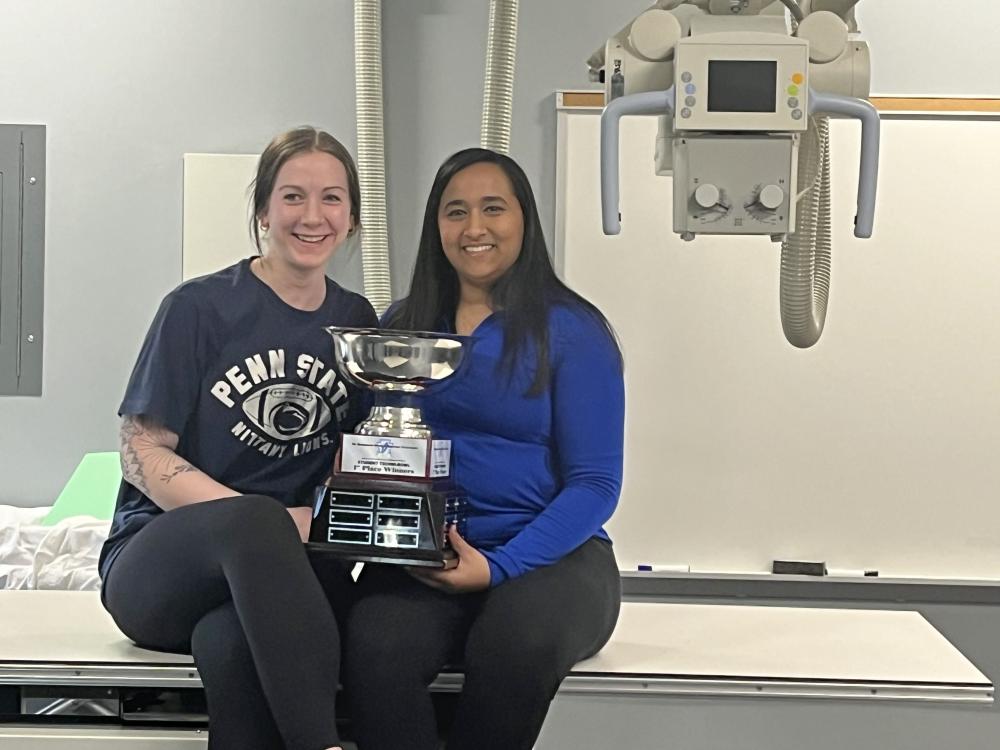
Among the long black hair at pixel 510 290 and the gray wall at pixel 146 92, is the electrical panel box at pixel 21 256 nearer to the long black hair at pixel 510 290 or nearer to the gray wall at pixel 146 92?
the gray wall at pixel 146 92

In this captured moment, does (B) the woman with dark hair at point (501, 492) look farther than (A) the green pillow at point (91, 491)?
No

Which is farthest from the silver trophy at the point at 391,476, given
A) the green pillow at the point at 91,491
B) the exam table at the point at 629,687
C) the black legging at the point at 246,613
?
the green pillow at the point at 91,491

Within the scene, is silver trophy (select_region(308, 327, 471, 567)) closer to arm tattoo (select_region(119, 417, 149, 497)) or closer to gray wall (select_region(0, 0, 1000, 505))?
arm tattoo (select_region(119, 417, 149, 497))

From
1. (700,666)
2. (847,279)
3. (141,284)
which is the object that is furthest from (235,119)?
(700,666)

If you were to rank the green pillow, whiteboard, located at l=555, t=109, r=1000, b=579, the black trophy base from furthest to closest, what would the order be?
whiteboard, located at l=555, t=109, r=1000, b=579 → the green pillow → the black trophy base

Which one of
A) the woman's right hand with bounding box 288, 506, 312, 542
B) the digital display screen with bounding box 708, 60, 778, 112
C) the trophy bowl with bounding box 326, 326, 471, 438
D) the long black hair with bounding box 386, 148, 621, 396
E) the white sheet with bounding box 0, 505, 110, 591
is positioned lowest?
the white sheet with bounding box 0, 505, 110, 591

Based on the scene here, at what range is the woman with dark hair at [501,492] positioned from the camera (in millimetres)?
1741

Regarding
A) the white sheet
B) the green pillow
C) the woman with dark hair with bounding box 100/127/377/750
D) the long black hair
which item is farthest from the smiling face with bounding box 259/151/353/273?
the green pillow

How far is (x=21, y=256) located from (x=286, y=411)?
6.99 ft

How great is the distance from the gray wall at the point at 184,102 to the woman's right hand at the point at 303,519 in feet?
5.94

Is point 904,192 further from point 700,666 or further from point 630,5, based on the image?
point 700,666

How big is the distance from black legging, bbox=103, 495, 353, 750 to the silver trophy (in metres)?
0.11

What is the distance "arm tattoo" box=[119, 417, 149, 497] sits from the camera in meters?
1.95

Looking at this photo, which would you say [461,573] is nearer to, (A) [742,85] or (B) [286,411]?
(B) [286,411]
